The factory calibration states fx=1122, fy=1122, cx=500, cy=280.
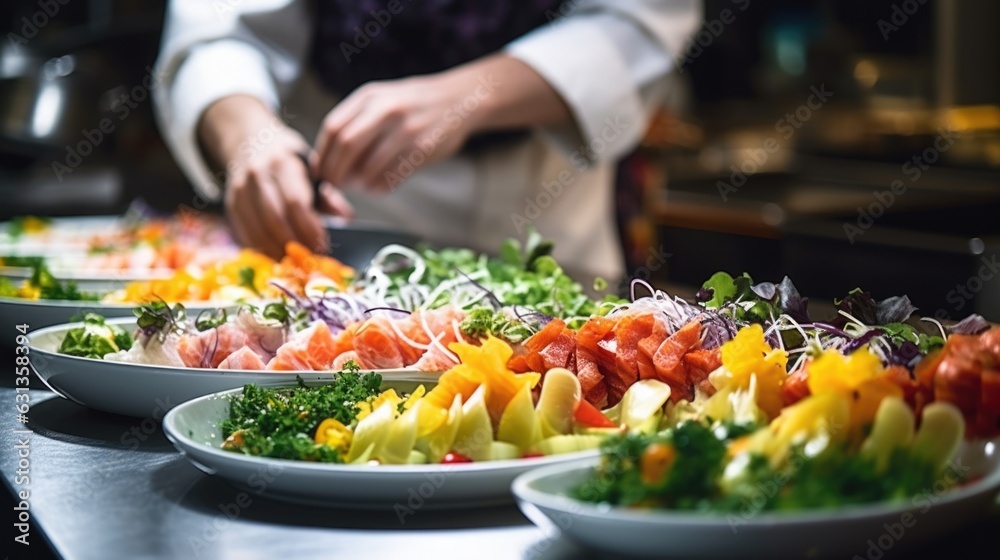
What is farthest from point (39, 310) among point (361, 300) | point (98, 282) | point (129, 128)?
point (129, 128)

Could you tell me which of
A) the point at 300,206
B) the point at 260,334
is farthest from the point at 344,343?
the point at 300,206

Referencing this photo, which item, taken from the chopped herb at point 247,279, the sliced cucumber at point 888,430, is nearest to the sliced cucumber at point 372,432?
the sliced cucumber at point 888,430

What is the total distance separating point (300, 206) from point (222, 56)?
0.81 m

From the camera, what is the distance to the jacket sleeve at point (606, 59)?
9.45 feet

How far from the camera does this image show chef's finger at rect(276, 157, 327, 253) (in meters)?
2.57

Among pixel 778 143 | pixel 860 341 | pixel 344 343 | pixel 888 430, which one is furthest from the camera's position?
pixel 778 143

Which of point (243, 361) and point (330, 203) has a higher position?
point (243, 361)

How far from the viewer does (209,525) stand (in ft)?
3.47

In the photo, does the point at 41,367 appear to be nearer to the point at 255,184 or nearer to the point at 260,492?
the point at 260,492

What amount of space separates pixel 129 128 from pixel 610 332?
5311 millimetres

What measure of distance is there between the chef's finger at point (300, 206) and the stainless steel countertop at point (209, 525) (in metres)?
1.31

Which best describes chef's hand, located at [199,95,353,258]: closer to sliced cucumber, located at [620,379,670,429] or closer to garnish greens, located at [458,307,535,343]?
garnish greens, located at [458,307,535,343]

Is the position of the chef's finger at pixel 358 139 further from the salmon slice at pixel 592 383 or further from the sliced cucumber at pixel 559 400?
the sliced cucumber at pixel 559 400

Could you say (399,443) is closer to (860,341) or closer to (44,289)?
(860,341)
